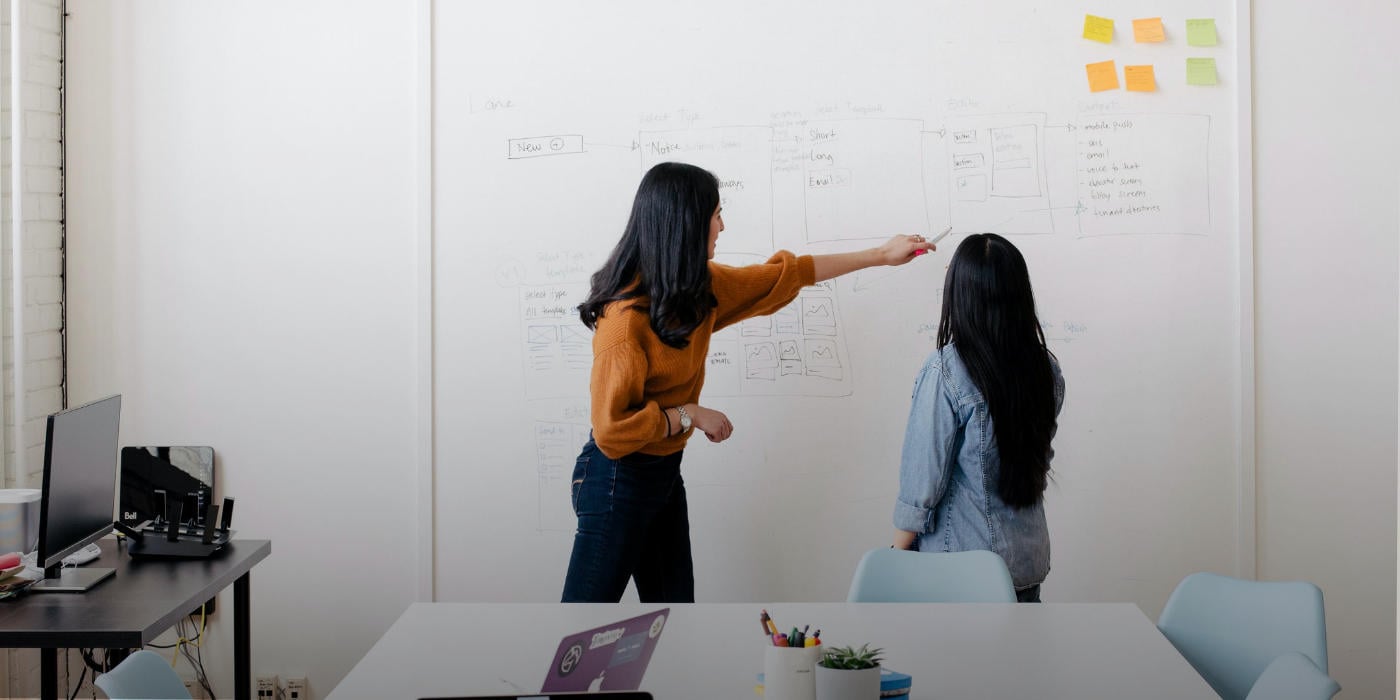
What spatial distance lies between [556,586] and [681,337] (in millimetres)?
1272

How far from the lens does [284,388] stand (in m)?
3.69

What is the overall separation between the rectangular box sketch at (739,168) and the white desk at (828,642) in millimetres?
1489

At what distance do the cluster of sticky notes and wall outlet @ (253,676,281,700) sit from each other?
3.13 m

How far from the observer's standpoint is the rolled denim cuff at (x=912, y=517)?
268 centimetres

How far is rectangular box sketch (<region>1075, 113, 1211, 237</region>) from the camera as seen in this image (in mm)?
3422

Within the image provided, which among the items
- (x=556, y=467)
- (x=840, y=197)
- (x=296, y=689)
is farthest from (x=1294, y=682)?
(x=296, y=689)

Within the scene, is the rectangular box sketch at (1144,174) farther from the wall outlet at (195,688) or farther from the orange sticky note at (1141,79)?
the wall outlet at (195,688)

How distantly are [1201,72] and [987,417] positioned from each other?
4.96 feet

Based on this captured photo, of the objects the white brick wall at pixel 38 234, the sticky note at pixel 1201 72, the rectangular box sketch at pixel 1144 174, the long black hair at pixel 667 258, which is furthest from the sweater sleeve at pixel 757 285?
the white brick wall at pixel 38 234

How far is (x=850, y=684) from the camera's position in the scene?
1647 mm

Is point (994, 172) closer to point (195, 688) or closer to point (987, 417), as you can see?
point (987, 417)

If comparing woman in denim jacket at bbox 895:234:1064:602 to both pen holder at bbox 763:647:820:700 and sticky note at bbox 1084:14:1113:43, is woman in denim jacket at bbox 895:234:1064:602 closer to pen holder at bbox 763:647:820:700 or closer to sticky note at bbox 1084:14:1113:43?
pen holder at bbox 763:647:820:700

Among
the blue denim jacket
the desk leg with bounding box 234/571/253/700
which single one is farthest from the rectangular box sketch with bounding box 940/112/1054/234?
the desk leg with bounding box 234/571/253/700

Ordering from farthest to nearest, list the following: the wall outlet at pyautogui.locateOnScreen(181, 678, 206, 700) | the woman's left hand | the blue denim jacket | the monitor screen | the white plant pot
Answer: the wall outlet at pyautogui.locateOnScreen(181, 678, 206, 700)
the woman's left hand
the blue denim jacket
the monitor screen
the white plant pot
